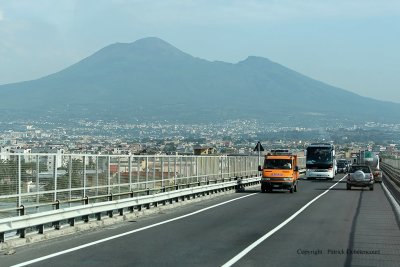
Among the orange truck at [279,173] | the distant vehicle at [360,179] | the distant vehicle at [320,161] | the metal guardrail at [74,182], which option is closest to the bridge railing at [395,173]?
the distant vehicle at [360,179]

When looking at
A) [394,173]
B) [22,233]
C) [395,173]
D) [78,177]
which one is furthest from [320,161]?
[22,233]

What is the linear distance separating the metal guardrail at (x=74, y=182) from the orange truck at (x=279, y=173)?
336 inches

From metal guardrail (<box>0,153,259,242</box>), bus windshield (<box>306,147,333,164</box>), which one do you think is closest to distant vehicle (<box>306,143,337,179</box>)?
bus windshield (<box>306,147,333,164</box>)

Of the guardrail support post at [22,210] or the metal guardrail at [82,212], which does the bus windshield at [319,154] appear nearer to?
the metal guardrail at [82,212]

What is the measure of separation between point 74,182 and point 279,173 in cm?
2309

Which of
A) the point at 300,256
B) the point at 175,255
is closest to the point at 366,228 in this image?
the point at 300,256

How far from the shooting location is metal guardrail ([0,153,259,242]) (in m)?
16.5

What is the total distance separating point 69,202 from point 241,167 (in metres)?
31.6

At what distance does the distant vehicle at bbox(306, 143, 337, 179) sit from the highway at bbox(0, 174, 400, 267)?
40.1m

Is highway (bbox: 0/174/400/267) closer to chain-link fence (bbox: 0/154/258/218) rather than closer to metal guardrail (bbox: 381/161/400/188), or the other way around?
chain-link fence (bbox: 0/154/258/218)

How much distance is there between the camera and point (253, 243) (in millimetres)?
16297

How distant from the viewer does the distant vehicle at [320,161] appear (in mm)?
66062

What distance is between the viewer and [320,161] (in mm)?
66188

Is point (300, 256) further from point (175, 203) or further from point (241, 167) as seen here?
point (241, 167)
